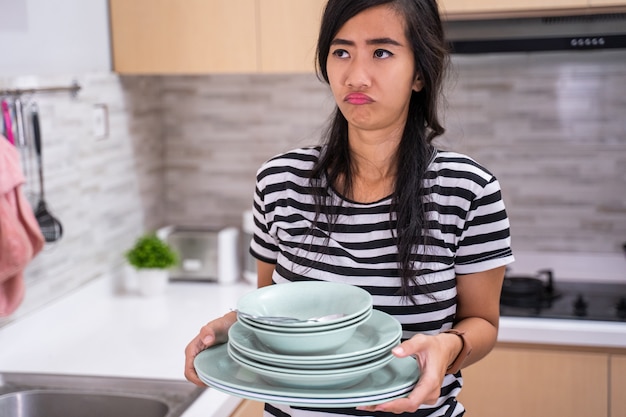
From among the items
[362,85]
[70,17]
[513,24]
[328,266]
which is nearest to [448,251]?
[328,266]

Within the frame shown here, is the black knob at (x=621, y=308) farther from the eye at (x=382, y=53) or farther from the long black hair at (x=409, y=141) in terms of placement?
the eye at (x=382, y=53)

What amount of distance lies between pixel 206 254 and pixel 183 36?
0.70 m

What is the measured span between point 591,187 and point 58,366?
1.68m

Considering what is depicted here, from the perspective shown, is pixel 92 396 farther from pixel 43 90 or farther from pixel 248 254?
pixel 248 254

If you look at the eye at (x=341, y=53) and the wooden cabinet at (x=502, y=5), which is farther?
the wooden cabinet at (x=502, y=5)

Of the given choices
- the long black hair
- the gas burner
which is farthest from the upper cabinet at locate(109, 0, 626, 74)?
the long black hair

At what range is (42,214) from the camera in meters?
2.01

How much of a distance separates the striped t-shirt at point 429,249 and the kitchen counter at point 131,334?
0.49 metres

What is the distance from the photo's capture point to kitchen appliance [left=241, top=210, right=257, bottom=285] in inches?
101

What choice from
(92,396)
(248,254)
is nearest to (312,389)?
(92,396)

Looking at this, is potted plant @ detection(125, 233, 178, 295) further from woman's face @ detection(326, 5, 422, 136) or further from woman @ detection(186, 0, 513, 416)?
woman's face @ detection(326, 5, 422, 136)

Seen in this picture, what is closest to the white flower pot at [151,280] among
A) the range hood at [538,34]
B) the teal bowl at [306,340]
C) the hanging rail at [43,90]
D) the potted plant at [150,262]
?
the potted plant at [150,262]

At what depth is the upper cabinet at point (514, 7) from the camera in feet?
7.02

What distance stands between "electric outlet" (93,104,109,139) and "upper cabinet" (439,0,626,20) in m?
1.03
